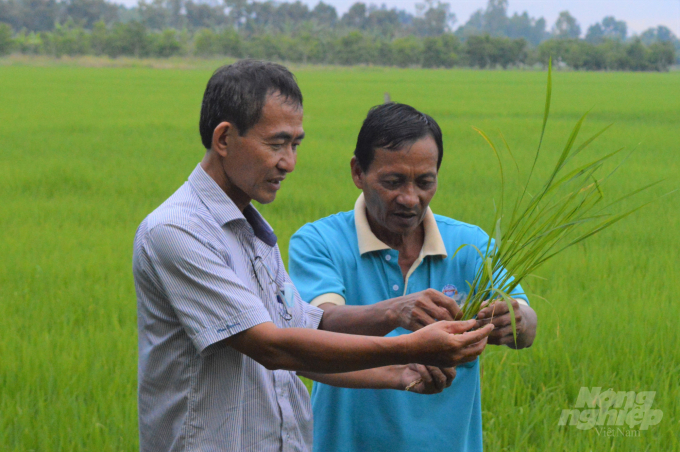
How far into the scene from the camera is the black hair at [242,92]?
4.57ft

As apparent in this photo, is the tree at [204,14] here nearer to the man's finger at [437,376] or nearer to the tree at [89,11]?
the tree at [89,11]

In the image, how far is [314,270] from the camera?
1712mm

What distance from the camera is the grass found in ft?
9.07

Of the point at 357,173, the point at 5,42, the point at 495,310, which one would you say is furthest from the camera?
the point at 5,42

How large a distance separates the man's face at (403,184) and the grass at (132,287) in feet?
1.70

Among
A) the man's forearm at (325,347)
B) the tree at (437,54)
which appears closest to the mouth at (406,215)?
the man's forearm at (325,347)

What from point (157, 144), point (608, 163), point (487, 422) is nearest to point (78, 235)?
point (487, 422)

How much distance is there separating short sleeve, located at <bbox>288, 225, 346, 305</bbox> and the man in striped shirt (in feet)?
0.59

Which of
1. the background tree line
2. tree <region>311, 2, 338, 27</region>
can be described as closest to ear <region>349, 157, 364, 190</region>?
the background tree line

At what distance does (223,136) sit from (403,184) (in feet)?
1.72

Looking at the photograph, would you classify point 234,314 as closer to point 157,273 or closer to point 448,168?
point 157,273

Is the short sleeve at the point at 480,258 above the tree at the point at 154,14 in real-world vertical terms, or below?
below

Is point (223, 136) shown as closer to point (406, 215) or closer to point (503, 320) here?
point (406, 215)

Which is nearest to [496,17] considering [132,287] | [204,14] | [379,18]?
[379,18]
